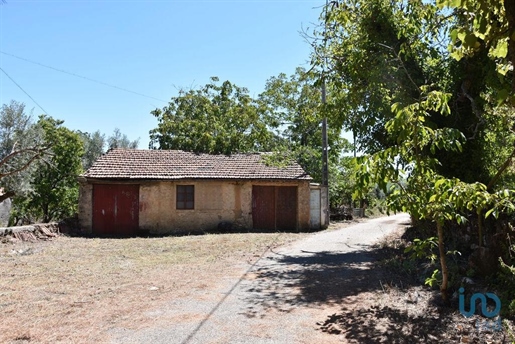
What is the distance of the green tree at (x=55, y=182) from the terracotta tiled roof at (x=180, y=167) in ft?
23.0

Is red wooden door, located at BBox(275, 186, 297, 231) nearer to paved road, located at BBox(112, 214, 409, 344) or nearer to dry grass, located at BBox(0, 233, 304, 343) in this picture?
dry grass, located at BBox(0, 233, 304, 343)

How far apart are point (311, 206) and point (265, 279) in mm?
10964

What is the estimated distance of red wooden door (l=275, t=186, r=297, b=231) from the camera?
59.3 feet

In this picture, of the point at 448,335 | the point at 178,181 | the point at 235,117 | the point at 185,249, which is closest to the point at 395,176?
the point at 448,335

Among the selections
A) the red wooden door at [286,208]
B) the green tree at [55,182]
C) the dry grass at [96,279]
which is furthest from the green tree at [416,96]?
the green tree at [55,182]

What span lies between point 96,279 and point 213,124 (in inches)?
785

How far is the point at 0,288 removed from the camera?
267 inches

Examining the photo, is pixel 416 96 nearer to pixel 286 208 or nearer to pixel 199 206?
pixel 286 208

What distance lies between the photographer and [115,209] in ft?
54.5

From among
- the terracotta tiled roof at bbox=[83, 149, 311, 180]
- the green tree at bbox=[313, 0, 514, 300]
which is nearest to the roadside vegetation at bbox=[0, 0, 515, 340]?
the green tree at bbox=[313, 0, 514, 300]

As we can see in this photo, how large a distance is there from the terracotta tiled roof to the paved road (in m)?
8.17

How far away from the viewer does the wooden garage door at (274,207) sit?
1797 cm

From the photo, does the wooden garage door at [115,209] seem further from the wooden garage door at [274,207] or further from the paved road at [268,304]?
the paved road at [268,304]

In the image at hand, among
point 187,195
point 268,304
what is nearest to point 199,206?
point 187,195
